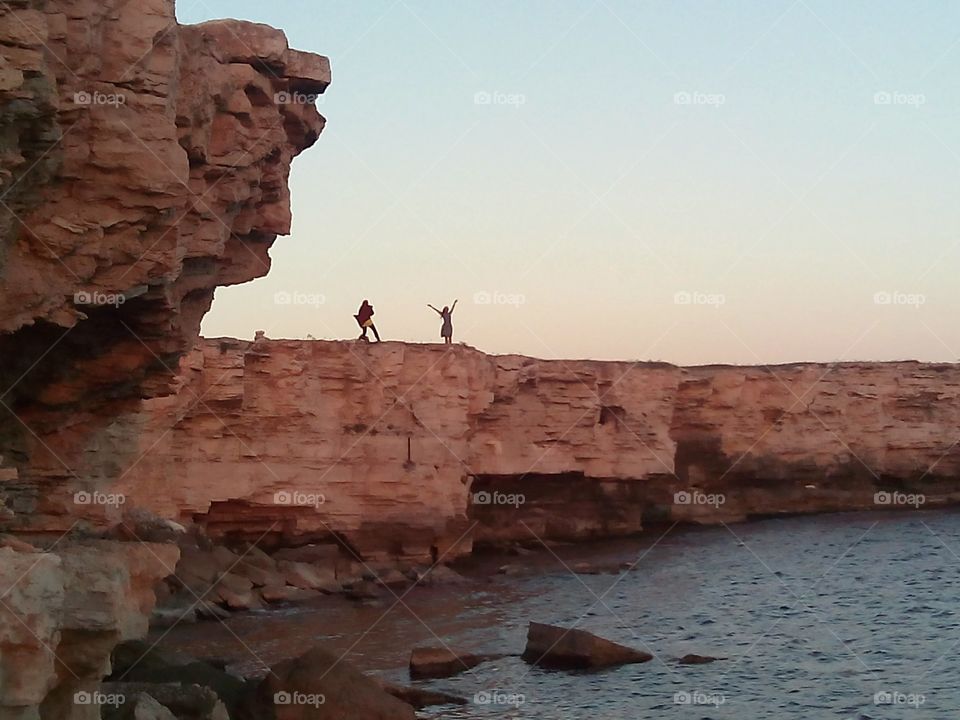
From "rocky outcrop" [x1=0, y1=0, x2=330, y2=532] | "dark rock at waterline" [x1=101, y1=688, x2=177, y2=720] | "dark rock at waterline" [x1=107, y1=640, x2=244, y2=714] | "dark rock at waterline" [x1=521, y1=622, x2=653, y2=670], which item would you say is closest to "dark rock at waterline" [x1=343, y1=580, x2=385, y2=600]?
"dark rock at waterline" [x1=521, y1=622, x2=653, y2=670]

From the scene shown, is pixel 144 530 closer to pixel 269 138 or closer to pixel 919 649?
pixel 269 138

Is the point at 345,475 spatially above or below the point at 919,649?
above

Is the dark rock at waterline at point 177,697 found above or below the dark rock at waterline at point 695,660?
above

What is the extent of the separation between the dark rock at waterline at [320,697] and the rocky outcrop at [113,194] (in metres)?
3.75

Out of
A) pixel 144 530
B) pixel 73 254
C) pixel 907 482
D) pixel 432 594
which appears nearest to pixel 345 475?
pixel 432 594

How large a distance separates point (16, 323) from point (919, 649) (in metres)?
18.4

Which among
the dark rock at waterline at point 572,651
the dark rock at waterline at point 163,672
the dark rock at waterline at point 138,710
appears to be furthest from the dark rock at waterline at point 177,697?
the dark rock at waterline at point 572,651

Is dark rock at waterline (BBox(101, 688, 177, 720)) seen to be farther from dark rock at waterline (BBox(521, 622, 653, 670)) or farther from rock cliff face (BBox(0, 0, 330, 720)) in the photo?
dark rock at waterline (BBox(521, 622, 653, 670))

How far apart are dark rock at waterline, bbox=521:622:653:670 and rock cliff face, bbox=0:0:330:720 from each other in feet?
28.7

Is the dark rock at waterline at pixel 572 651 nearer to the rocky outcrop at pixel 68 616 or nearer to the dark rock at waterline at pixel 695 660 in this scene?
the dark rock at waterline at pixel 695 660

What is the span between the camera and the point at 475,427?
35562 millimetres

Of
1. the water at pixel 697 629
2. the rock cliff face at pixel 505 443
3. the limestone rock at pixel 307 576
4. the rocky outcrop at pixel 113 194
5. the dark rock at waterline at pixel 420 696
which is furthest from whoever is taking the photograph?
the rock cliff face at pixel 505 443

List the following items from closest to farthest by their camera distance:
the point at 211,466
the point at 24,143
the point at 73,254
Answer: the point at 24,143 → the point at 73,254 → the point at 211,466

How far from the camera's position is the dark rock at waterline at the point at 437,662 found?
62.3ft
